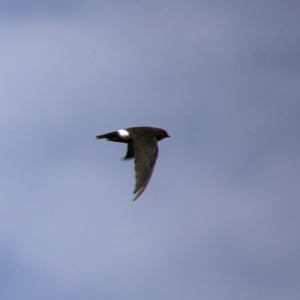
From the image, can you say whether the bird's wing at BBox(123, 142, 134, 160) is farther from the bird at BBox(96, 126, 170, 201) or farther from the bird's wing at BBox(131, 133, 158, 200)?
the bird's wing at BBox(131, 133, 158, 200)

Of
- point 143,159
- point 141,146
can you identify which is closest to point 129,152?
point 141,146

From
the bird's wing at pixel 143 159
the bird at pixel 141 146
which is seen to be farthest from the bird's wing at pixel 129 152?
the bird's wing at pixel 143 159

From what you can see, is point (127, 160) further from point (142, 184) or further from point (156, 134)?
point (142, 184)

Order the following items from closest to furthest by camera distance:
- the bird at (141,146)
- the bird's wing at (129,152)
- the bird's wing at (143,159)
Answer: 1. the bird's wing at (143,159)
2. the bird at (141,146)
3. the bird's wing at (129,152)

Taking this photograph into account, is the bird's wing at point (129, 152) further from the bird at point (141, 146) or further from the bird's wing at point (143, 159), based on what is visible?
the bird's wing at point (143, 159)

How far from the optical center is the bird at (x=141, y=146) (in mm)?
31000

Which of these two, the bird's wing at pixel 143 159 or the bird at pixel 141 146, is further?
the bird at pixel 141 146

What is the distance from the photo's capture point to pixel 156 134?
35562 millimetres

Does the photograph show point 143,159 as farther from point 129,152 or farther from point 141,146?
point 129,152

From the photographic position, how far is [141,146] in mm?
33562

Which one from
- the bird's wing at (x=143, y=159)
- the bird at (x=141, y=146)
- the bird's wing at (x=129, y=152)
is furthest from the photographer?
the bird's wing at (x=129, y=152)

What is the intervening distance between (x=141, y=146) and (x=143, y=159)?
52.3 inches

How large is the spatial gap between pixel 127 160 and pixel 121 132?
1.15m

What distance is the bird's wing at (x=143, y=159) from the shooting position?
101 ft
